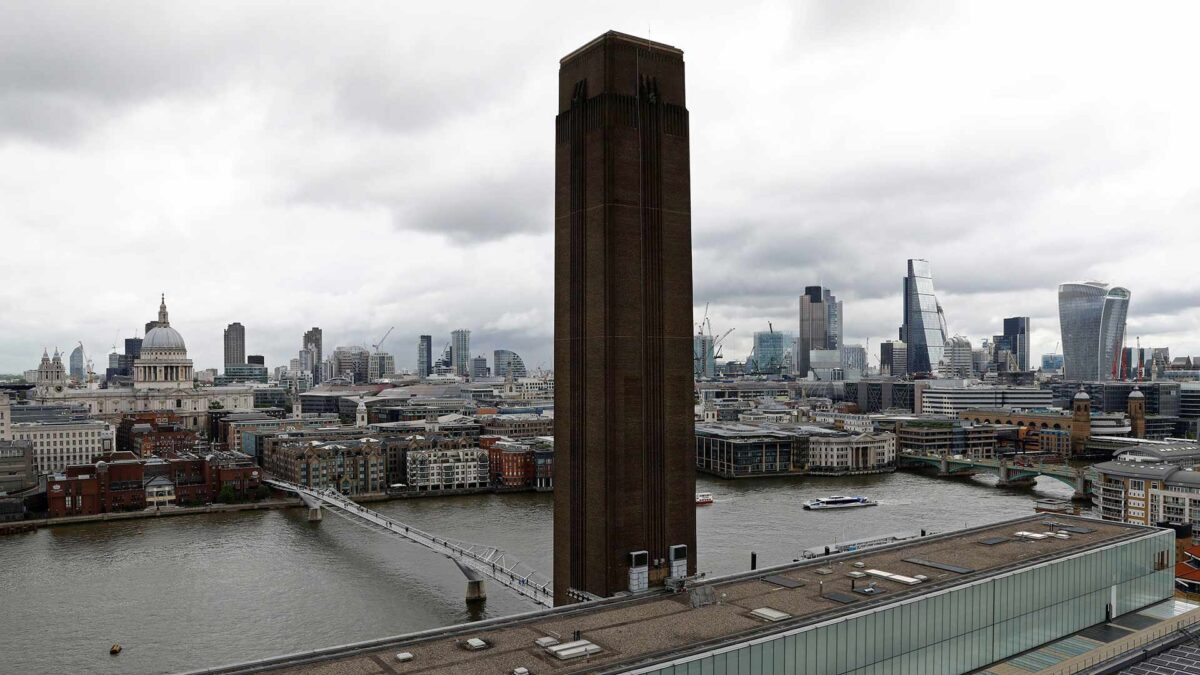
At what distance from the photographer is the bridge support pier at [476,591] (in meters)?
29.0

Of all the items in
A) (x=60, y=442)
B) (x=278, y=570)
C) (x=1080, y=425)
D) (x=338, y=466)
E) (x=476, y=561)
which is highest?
(x=60, y=442)

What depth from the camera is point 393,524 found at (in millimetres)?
36562

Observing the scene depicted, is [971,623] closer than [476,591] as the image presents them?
Yes

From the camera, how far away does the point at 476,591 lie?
95.5 feet

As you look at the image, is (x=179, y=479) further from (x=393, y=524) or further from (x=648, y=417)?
(x=648, y=417)

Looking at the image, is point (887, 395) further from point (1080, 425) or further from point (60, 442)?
point (60, 442)

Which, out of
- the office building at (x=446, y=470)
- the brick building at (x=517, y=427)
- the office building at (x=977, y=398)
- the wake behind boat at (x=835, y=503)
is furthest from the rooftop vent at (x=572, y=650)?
the office building at (x=977, y=398)

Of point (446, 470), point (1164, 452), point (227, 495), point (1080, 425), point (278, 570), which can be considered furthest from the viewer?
point (1080, 425)

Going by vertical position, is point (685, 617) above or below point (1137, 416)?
above

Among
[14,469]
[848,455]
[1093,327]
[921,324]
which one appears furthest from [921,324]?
[14,469]

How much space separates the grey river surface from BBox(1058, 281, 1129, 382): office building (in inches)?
3761

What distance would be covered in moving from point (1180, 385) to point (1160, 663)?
108m

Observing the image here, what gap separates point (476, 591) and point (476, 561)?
1057 mm

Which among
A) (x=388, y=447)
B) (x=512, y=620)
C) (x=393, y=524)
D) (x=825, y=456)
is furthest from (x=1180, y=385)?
(x=512, y=620)
